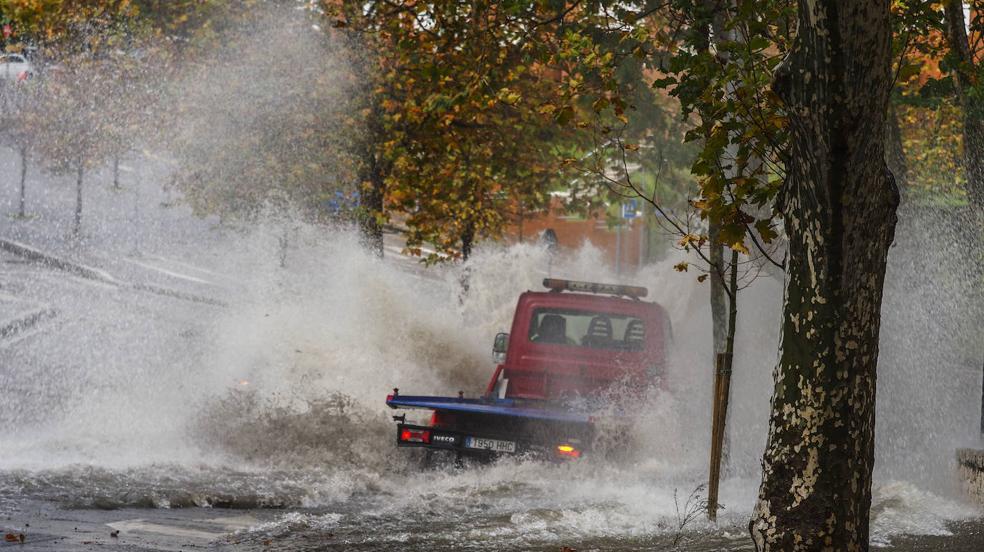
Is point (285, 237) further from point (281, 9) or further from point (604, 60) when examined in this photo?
point (604, 60)

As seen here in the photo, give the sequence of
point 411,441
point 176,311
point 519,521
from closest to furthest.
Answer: point 519,521 → point 411,441 → point 176,311

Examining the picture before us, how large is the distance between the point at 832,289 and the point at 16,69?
45622mm

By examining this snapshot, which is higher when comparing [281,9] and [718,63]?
[281,9]

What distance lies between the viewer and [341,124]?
959 inches

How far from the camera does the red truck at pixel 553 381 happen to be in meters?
12.1

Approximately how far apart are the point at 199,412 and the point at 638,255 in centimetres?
4019

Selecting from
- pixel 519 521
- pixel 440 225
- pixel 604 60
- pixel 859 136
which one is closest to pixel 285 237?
pixel 440 225

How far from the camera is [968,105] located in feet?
48.2

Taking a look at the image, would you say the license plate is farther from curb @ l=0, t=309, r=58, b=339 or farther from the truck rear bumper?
curb @ l=0, t=309, r=58, b=339

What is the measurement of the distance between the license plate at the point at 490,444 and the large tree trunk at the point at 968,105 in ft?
17.0

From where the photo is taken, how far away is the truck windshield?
14.3 m

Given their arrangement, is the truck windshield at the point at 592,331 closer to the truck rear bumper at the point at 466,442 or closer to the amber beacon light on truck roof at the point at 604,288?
the amber beacon light on truck roof at the point at 604,288

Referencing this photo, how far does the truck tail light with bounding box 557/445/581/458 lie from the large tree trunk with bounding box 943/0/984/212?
15.6 feet

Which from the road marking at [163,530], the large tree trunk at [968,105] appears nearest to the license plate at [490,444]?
the road marking at [163,530]
